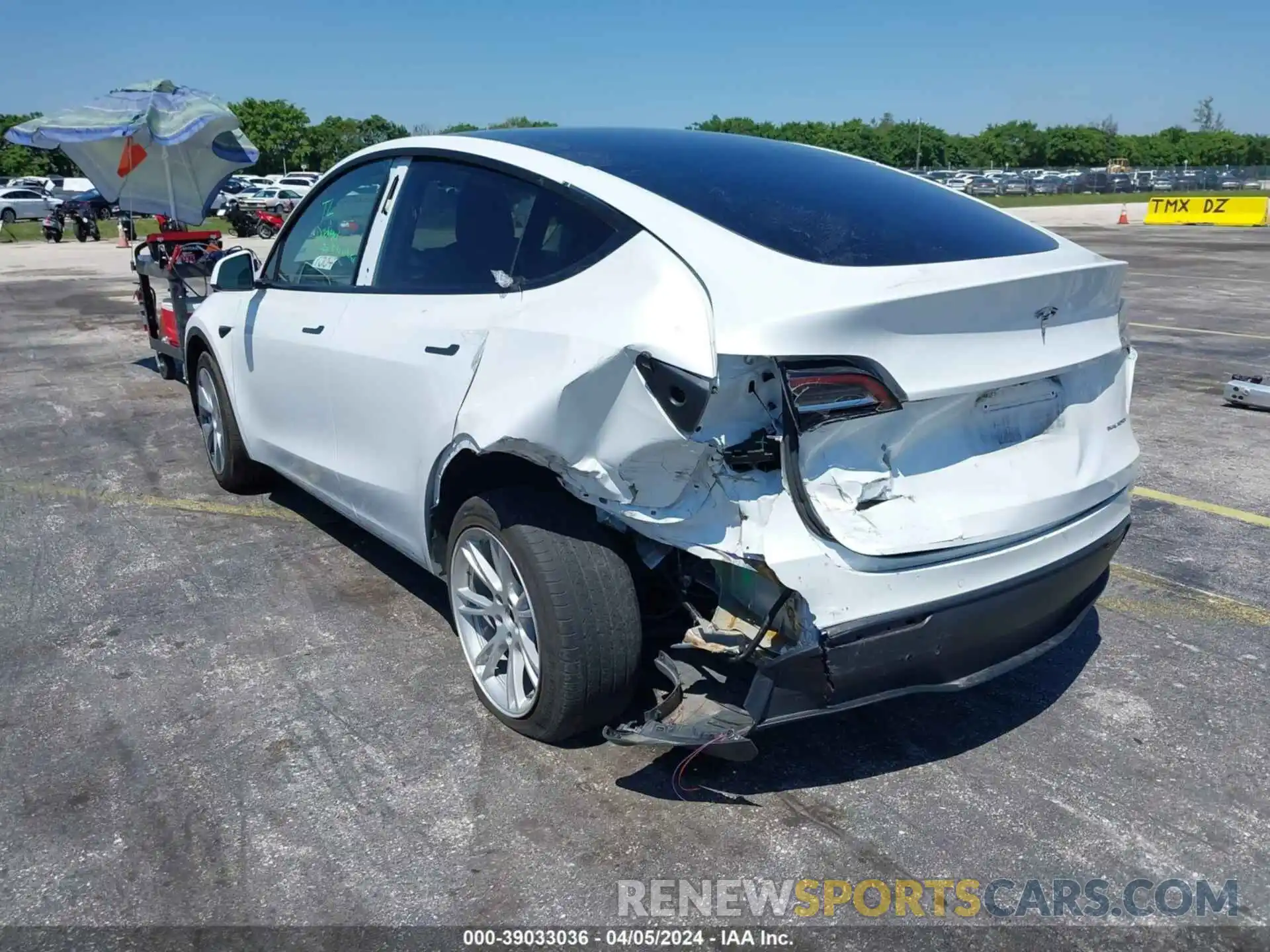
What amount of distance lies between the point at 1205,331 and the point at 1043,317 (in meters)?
9.70

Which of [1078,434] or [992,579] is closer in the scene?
[992,579]

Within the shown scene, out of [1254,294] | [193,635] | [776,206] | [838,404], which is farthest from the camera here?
[1254,294]

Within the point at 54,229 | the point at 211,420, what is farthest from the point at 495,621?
the point at 54,229

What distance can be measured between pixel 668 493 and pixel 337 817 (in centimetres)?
129

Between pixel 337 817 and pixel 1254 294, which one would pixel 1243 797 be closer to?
pixel 337 817

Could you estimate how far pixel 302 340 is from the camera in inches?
164

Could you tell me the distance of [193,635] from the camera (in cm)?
395

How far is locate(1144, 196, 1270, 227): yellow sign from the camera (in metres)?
33.4

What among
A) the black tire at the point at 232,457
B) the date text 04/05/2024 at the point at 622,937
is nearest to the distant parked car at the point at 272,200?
the black tire at the point at 232,457

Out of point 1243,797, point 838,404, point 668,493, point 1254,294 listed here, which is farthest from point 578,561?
point 1254,294

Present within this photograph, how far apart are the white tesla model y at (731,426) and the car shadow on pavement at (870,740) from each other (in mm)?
313

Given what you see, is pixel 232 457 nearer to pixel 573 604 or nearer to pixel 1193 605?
pixel 573 604

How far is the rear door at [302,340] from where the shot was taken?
13.2 feet

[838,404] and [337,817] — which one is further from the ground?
[838,404]
